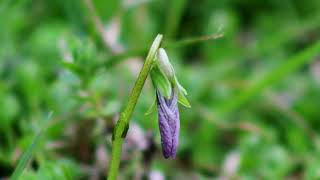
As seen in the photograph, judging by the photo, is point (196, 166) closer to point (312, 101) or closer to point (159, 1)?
point (312, 101)

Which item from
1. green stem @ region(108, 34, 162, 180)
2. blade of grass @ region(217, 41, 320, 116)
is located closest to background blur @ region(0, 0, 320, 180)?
blade of grass @ region(217, 41, 320, 116)

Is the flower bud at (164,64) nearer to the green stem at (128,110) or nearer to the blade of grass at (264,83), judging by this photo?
the green stem at (128,110)

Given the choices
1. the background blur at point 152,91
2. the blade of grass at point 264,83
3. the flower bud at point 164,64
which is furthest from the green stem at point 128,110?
the blade of grass at point 264,83

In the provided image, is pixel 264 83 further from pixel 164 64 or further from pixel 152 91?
pixel 164 64

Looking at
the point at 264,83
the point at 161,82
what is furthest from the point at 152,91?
the point at 161,82

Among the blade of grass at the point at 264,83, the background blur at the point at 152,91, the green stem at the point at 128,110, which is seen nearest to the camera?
the green stem at the point at 128,110

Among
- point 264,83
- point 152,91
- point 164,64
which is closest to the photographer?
point 164,64
